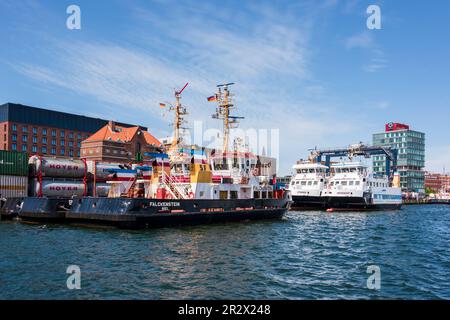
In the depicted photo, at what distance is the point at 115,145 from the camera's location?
95125 millimetres

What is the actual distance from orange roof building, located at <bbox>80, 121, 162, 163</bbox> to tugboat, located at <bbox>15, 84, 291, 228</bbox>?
56.5 m

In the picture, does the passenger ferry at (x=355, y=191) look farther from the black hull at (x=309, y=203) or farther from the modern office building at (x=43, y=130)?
the modern office building at (x=43, y=130)

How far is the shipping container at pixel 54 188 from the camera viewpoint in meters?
44.1

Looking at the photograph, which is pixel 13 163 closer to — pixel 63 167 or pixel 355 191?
pixel 63 167

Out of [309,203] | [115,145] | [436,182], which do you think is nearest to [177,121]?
[309,203]

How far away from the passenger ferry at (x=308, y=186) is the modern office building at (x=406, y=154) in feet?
342

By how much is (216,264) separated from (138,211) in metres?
11.8

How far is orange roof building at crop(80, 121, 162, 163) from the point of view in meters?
92.8

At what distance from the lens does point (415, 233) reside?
105ft

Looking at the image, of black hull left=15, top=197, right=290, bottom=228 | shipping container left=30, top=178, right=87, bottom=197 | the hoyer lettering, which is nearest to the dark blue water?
black hull left=15, top=197, right=290, bottom=228

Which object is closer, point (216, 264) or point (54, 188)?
point (216, 264)

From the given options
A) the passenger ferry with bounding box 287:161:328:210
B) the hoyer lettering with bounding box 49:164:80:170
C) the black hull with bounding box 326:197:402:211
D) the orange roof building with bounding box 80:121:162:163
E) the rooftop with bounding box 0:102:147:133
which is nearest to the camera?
the hoyer lettering with bounding box 49:164:80:170

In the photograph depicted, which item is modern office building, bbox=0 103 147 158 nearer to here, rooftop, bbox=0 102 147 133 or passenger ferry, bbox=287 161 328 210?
rooftop, bbox=0 102 147 133
